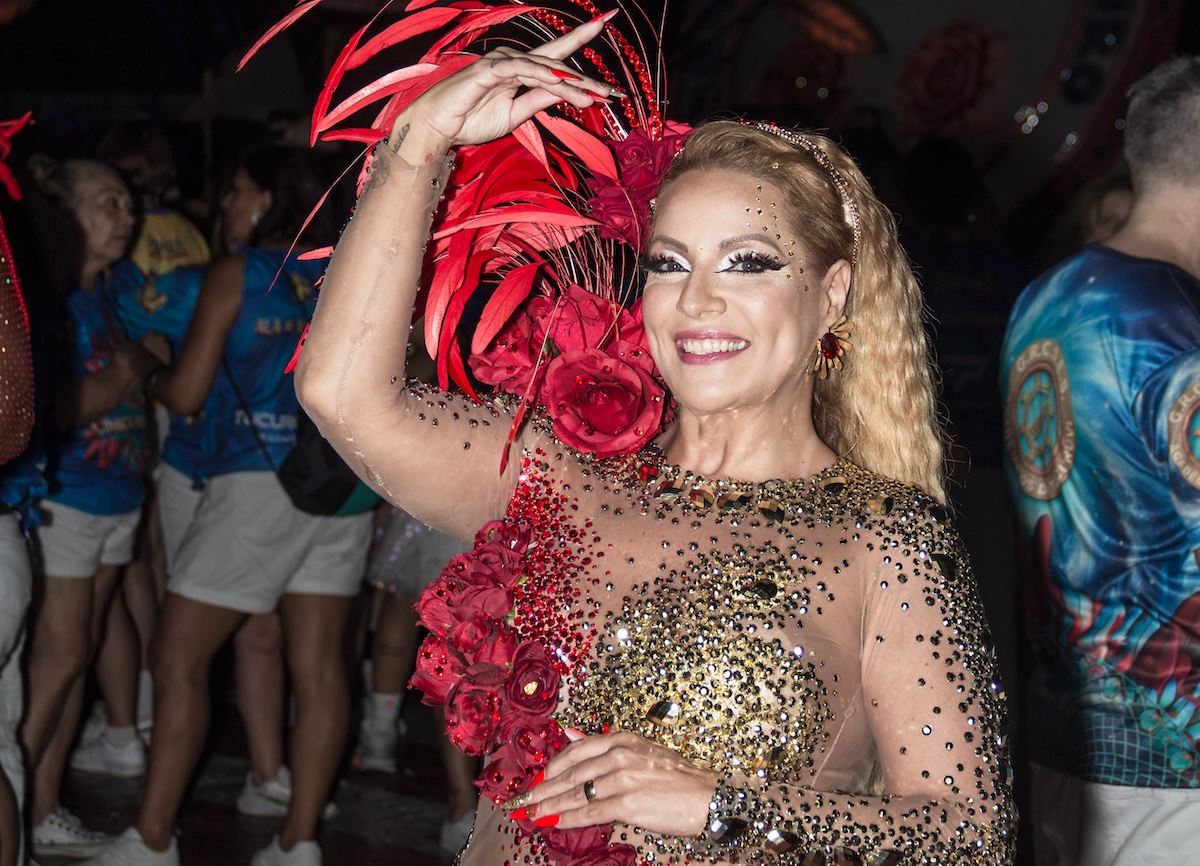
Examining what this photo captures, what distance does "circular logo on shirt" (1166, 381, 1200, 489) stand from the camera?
2482mm


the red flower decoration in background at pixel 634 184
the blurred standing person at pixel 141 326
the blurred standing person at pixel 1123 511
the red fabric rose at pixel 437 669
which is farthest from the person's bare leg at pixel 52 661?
the blurred standing person at pixel 1123 511

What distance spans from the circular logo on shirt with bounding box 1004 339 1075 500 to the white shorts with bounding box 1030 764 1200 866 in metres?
0.61

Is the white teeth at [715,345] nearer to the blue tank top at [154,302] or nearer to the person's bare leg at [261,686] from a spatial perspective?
Result: the person's bare leg at [261,686]

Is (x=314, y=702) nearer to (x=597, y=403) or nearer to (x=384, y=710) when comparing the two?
(x=384, y=710)

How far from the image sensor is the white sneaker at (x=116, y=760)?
15.7 ft

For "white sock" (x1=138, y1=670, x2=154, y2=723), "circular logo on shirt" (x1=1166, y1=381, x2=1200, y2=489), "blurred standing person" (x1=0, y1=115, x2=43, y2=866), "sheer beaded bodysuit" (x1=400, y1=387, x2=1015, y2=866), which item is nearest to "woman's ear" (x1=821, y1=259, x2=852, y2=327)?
"sheer beaded bodysuit" (x1=400, y1=387, x2=1015, y2=866)

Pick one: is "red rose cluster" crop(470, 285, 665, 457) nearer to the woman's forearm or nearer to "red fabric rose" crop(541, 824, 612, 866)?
the woman's forearm

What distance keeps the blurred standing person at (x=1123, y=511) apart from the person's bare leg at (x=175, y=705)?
228 centimetres

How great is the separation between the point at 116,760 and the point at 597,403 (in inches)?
143

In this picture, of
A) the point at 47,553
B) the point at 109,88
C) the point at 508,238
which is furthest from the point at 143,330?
the point at 109,88

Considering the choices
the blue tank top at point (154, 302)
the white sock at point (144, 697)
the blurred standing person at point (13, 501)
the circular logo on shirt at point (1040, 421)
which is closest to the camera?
the blurred standing person at point (13, 501)

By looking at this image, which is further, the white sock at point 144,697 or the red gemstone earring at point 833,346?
the white sock at point 144,697

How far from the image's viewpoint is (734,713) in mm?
1701

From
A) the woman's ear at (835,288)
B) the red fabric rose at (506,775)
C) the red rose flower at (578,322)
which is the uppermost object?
the woman's ear at (835,288)
